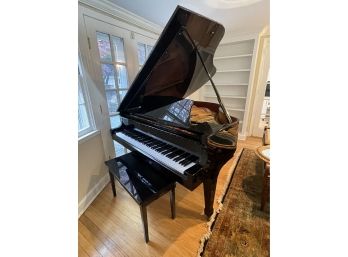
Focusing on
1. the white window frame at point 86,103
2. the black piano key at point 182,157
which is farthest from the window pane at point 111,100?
the black piano key at point 182,157

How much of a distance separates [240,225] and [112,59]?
99.2 inches

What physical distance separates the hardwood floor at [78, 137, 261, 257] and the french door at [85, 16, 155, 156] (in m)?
0.92

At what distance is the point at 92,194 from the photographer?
1.92 m

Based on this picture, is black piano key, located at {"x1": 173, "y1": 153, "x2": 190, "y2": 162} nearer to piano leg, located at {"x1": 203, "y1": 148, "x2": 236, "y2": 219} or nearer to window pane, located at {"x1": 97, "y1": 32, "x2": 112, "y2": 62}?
piano leg, located at {"x1": 203, "y1": 148, "x2": 236, "y2": 219}

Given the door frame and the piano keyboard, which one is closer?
the piano keyboard

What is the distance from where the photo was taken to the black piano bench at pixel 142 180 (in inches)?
50.6

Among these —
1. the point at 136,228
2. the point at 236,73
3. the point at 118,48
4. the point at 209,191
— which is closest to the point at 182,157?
the point at 209,191

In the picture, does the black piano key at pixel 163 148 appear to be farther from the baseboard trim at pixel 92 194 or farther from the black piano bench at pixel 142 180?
the baseboard trim at pixel 92 194

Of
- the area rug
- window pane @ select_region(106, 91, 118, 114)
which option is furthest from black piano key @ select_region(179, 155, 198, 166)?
window pane @ select_region(106, 91, 118, 114)

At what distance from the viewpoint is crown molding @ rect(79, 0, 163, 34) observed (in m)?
1.79

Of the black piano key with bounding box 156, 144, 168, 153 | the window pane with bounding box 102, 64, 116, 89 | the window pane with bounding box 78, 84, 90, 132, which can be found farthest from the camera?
the window pane with bounding box 102, 64, 116, 89
